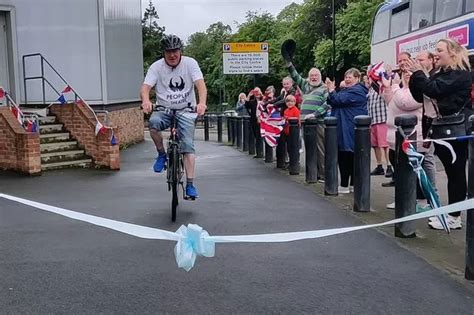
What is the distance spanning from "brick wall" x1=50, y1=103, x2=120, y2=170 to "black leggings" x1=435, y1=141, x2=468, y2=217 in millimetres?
7445

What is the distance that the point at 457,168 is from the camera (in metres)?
5.90

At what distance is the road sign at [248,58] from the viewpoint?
2733cm

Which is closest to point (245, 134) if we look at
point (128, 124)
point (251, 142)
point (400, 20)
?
point (251, 142)

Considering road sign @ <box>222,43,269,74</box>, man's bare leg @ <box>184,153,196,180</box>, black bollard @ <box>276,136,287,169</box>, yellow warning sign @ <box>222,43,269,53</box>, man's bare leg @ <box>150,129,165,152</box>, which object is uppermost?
yellow warning sign @ <box>222,43,269,53</box>

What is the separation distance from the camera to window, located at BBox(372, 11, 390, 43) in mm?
21297

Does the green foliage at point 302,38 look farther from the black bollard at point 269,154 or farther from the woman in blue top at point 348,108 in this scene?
the woman in blue top at point 348,108

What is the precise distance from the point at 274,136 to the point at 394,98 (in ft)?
13.3

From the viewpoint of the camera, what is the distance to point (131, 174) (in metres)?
11.4

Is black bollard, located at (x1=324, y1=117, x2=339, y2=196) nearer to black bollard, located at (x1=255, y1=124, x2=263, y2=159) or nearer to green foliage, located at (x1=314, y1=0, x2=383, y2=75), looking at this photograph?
black bollard, located at (x1=255, y1=124, x2=263, y2=159)

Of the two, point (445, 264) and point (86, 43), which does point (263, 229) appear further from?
point (86, 43)

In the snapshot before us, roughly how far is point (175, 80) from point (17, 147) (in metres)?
5.11

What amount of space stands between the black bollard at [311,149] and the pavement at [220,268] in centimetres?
159

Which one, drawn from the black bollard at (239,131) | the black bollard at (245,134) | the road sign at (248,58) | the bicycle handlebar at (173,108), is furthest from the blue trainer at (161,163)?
the road sign at (248,58)

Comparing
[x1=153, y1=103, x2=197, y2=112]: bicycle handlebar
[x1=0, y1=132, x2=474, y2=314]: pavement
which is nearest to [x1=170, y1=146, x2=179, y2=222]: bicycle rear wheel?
[x1=0, y1=132, x2=474, y2=314]: pavement
